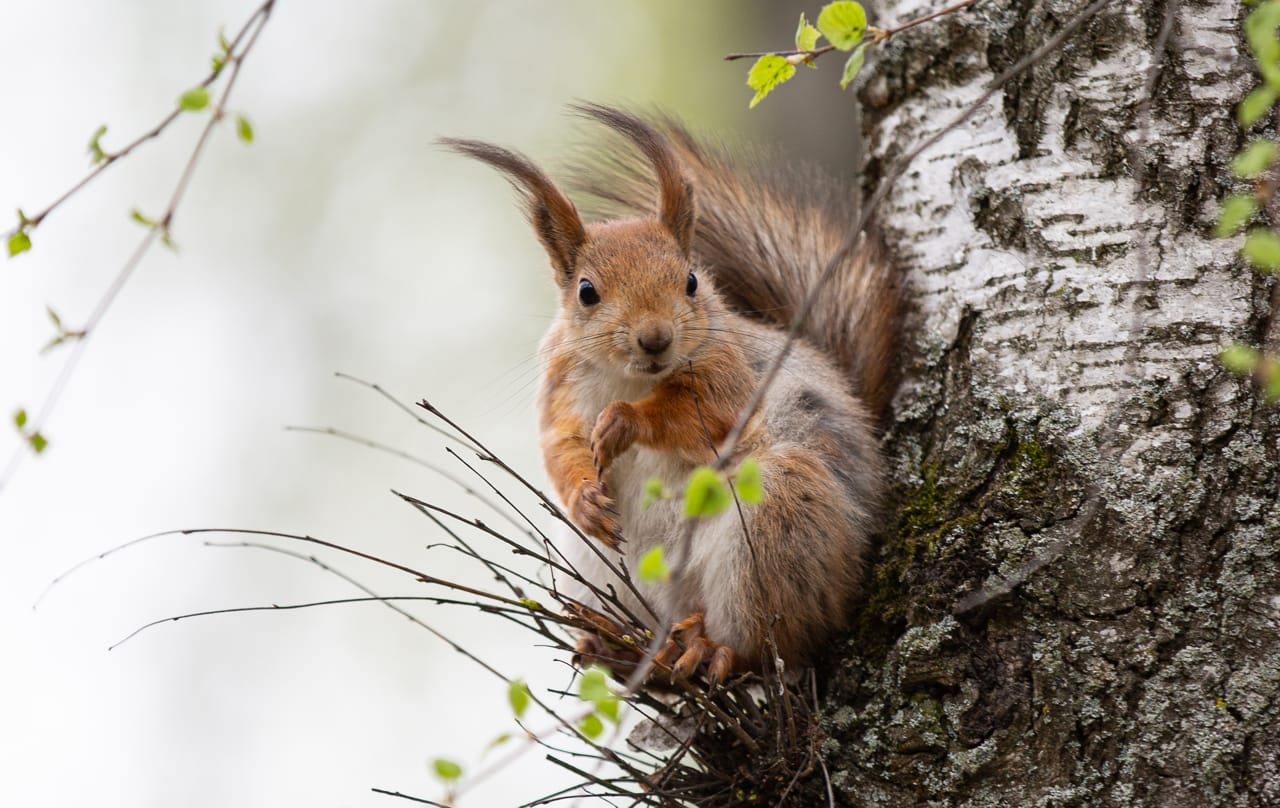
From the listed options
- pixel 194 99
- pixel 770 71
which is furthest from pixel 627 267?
pixel 194 99

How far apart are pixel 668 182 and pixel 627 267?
234 mm

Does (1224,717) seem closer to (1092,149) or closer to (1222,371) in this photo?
(1222,371)

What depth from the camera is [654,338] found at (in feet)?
7.16

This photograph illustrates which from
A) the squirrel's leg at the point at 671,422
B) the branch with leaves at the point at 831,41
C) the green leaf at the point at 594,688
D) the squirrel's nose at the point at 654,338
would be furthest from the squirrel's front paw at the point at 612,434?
the green leaf at the point at 594,688

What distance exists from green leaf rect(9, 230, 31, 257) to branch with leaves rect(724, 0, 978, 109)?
86 cm

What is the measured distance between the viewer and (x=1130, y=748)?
1612mm

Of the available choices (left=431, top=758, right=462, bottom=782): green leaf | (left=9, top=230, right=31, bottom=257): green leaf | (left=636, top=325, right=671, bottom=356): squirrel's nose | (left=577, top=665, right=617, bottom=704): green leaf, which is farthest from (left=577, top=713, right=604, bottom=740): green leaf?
(left=636, top=325, right=671, bottom=356): squirrel's nose

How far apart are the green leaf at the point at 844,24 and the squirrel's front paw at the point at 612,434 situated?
1.03 metres

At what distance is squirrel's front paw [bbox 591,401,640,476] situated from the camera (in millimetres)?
2191

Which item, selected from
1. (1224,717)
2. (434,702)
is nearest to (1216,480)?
(1224,717)

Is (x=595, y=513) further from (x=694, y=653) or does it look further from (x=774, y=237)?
(x=774, y=237)

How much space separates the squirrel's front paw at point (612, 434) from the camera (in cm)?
219

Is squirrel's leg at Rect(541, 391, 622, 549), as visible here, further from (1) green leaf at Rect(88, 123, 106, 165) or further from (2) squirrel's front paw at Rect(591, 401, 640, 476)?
(1) green leaf at Rect(88, 123, 106, 165)

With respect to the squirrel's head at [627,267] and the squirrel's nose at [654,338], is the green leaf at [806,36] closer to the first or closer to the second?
the squirrel's head at [627,267]
